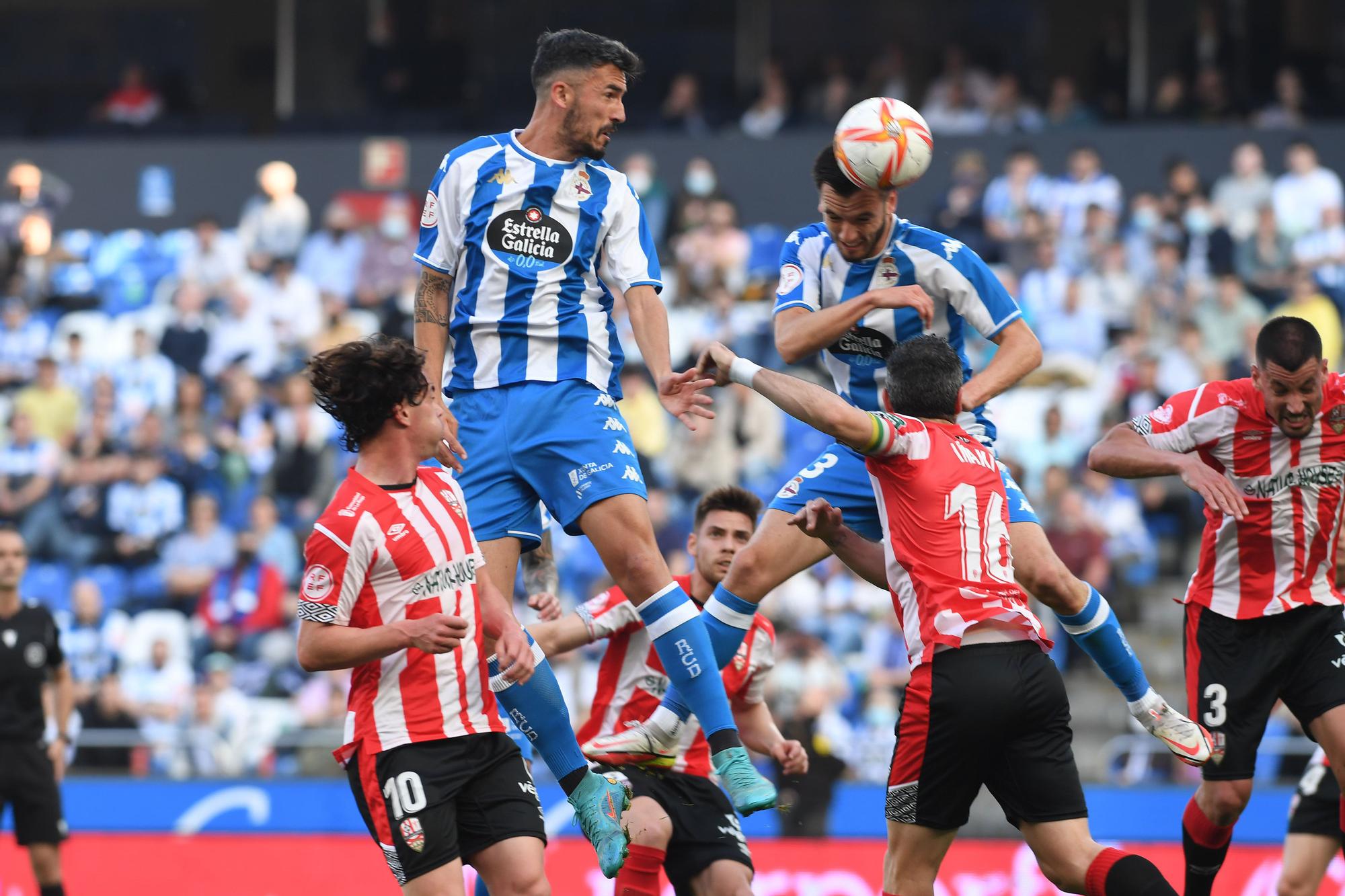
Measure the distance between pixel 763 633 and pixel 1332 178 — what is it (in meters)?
11.1

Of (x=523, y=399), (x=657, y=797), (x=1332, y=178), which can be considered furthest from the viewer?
(x=1332, y=178)

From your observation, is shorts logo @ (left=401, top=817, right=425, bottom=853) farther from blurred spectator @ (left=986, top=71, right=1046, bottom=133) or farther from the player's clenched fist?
blurred spectator @ (left=986, top=71, right=1046, bottom=133)

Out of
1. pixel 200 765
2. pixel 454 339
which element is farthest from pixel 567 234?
pixel 200 765

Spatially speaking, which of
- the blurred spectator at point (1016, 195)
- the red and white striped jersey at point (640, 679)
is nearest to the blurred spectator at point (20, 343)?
the blurred spectator at point (1016, 195)

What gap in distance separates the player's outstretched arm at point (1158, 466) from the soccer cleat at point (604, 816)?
2549 millimetres

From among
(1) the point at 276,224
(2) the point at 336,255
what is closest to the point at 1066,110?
(2) the point at 336,255

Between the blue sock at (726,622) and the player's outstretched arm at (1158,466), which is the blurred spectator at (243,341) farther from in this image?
the player's outstretched arm at (1158,466)

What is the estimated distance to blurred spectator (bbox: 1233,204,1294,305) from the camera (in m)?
16.8

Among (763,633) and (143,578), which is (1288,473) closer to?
(763,633)

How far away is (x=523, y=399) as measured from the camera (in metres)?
7.10

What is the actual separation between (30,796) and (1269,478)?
788cm

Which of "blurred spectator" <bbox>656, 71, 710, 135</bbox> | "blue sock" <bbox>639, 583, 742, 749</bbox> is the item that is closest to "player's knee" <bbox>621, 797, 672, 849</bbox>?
"blue sock" <bbox>639, 583, 742, 749</bbox>

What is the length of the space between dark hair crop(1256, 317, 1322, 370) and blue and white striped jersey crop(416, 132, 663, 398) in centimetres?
270

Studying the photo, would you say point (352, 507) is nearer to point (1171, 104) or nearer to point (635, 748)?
point (635, 748)
